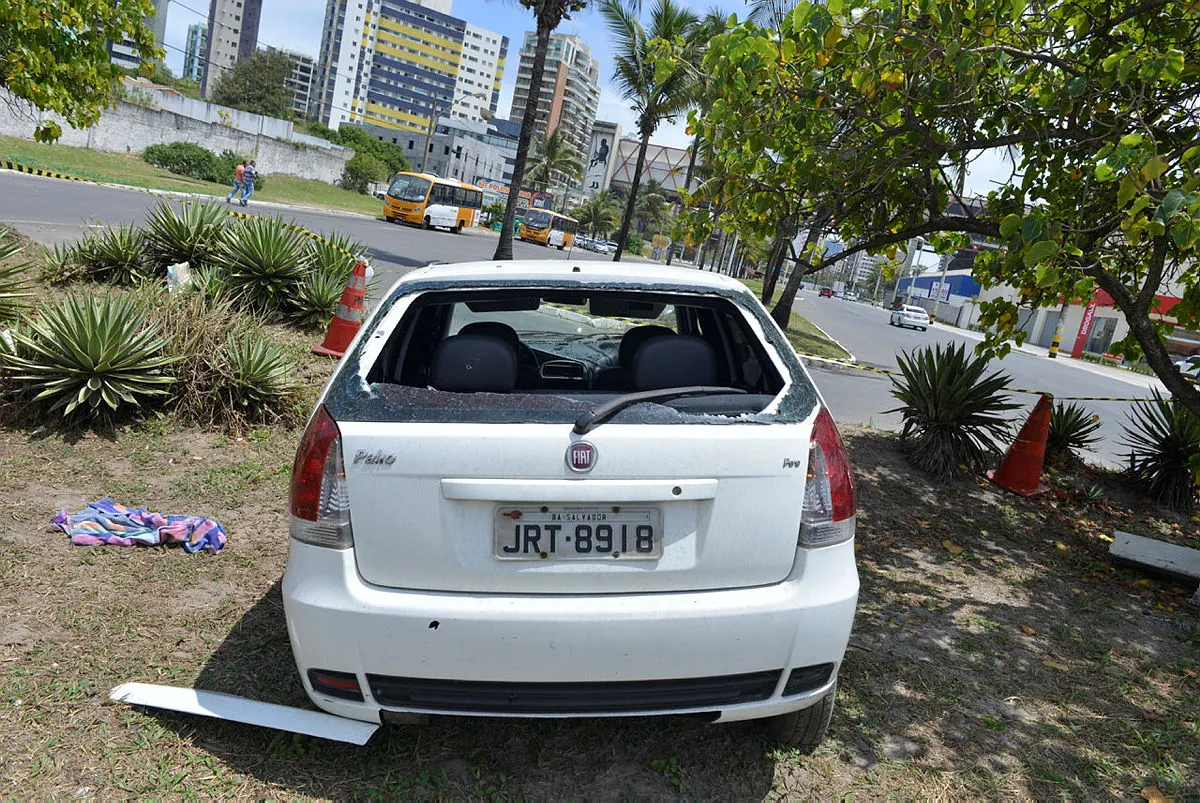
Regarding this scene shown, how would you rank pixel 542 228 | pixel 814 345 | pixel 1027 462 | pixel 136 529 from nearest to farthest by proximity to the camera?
pixel 136 529 < pixel 1027 462 < pixel 814 345 < pixel 542 228

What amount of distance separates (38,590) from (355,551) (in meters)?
2.07

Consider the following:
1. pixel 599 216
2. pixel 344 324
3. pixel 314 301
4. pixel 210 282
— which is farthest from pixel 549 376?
pixel 599 216

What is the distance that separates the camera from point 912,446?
26.3 ft

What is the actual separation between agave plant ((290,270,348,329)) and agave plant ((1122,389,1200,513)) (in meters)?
7.65

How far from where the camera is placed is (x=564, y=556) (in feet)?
7.78

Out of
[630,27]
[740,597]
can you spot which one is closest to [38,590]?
[740,597]

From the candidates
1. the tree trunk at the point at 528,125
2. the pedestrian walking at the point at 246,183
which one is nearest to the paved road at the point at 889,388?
the tree trunk at the point at 528,125

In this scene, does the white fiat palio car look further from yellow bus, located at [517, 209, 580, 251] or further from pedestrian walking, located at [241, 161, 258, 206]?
yellow bus, located at [517, 209, 580, 251]

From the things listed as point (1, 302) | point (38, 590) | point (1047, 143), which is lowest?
point (38, 590)

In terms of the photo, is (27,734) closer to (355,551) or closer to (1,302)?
(355,551)

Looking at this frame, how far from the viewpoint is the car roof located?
2.93m

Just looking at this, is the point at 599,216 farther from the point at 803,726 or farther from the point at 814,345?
the point at 803,726

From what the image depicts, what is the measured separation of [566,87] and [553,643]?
18003 centimetres

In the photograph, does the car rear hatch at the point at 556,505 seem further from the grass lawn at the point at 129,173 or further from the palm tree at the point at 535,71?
the grass lawn at the point at 129,173
